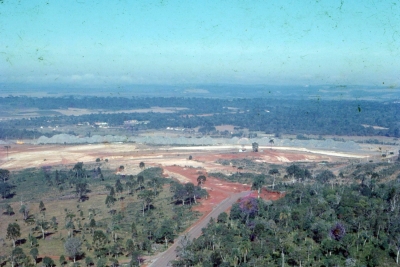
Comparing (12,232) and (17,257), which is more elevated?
(12,232)

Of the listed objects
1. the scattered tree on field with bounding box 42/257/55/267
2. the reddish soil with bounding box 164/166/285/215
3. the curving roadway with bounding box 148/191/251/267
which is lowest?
the curving roadway with bounding box 148/191/251/267

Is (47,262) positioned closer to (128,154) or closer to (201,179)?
(201,179)

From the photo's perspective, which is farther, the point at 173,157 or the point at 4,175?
the point at 173,157

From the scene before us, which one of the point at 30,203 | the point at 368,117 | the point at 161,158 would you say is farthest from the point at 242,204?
the point at 368,117

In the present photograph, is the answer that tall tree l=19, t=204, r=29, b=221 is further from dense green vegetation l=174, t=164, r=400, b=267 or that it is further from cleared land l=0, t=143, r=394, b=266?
dense green vegetation l=174, t=164, r=400, b=267

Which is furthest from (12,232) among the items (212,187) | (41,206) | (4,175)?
(212,187)

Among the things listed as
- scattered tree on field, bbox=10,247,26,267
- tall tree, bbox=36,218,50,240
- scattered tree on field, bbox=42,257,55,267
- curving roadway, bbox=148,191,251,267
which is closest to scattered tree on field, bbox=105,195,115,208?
tall tree, bbox=36,218,50,240

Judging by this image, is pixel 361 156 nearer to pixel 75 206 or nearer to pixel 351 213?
pixel 351 213

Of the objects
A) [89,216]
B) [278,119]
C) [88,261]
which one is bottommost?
[89,216]

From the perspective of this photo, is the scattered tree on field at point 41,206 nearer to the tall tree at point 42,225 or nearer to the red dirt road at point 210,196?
the tall tree at point 42,225
